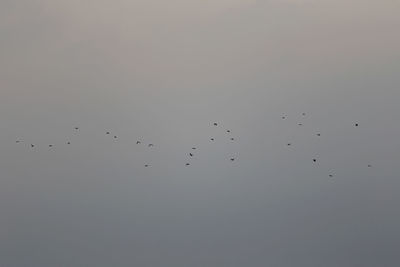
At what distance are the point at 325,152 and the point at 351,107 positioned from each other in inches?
16.4

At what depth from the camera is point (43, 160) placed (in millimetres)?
3939

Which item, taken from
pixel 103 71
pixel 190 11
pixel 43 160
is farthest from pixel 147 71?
pixel 43 160

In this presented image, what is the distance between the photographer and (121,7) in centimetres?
398

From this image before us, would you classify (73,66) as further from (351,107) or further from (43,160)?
(351,107)

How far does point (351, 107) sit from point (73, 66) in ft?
7.53

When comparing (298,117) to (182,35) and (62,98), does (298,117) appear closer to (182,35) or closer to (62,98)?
(182,35)

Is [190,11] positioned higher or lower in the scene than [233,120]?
higher

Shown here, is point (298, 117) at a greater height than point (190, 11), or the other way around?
point (190, 11)

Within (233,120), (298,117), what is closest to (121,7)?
(233,120)

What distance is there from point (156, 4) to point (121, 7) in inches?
11.5

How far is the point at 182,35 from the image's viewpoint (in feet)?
13.0

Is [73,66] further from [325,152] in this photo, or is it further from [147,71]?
[325,152]

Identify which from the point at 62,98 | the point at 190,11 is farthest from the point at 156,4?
the point at 62,98

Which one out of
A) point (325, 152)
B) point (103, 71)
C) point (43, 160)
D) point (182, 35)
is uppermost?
point (182, 35)
